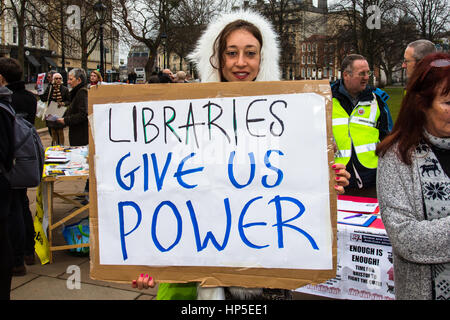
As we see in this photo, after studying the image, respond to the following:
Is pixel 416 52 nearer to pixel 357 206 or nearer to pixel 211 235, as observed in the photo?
pixel 357 206

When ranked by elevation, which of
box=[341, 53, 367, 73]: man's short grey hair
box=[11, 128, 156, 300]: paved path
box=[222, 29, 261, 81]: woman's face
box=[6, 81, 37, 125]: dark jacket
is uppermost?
box=[341, 53, 367, 73]: man's short grey hair

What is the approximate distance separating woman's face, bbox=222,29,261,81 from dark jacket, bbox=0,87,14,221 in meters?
1.58

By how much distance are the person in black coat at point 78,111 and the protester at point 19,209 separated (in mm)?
711

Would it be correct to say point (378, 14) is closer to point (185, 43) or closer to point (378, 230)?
point (185, 43)

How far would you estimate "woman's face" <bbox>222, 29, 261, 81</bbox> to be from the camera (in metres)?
1.76

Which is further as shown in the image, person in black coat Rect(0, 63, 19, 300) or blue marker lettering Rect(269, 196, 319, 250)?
person in black coat Rect(0, 63, 19, 300)

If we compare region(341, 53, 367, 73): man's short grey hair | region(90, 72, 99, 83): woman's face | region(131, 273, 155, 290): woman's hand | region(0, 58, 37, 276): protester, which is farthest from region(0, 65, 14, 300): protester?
region(90, 72, 99, 83): woman's face

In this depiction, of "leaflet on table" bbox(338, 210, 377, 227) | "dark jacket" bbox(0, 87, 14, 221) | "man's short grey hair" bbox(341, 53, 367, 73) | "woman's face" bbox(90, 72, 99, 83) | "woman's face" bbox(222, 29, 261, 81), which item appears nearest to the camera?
"woman's face" bbox(222, 29, 261, 81)

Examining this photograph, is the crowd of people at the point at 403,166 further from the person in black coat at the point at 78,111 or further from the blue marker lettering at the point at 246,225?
the person in black coat at the point at 78,111

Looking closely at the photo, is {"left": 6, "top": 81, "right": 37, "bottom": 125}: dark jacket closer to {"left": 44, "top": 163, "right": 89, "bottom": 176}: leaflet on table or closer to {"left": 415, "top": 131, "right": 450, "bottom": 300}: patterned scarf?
{"left": 44, "top": 163, "right": 89, "bottom": 176}: leaflet on table

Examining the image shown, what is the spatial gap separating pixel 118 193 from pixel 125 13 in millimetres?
24159

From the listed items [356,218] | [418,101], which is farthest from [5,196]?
[418,101]

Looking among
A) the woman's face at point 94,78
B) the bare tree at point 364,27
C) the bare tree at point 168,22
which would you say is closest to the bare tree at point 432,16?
the bare tree at point 364,27

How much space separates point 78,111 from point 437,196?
16.1 ft
